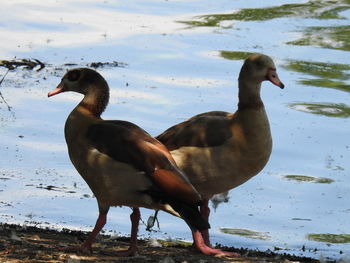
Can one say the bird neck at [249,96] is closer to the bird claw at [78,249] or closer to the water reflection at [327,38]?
the bird claw at [78,249]

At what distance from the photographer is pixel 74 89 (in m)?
9.94

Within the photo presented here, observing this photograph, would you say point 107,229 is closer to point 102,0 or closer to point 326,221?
point 326,221

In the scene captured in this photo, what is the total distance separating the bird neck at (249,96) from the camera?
34.8 ft

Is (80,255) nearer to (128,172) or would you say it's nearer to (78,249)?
(78,249)

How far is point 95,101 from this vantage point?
9758mm

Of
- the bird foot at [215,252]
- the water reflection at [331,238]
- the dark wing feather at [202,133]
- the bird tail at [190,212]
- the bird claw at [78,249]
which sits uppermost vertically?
the dark wing feather at [202,133]

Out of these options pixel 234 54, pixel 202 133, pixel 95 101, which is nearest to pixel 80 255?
pixel 95 101

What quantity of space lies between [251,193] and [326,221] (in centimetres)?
104

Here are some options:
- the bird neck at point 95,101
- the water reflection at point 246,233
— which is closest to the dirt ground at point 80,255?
the bird neck at point 95,101

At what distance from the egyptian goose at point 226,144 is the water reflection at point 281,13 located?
948 centimetres

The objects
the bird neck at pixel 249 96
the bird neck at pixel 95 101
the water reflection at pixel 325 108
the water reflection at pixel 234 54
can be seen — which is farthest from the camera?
the water reflection at pixel 234 54

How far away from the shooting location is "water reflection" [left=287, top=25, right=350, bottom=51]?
64.3ft

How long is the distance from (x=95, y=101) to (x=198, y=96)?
6382 mm

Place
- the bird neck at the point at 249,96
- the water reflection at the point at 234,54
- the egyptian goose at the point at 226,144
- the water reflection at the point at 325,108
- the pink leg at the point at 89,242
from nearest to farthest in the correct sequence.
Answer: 1. the pink leg at the point at 89,242
2. the egyptian goose at the point at 226,144
3. the bird neck at the point at 249,96
4. the water reflection at the point at 325,108
5. the water reflection at the point at 234,54
